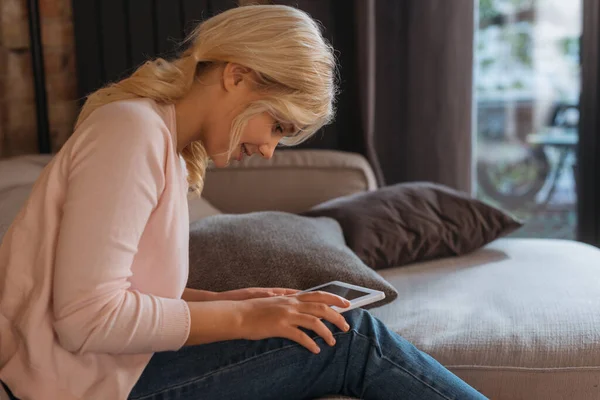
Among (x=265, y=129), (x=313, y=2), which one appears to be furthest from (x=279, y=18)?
(x=313, y=2)

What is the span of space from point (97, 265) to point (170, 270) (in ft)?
0.54

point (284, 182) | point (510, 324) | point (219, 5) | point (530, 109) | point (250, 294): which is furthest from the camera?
point (530, 109)

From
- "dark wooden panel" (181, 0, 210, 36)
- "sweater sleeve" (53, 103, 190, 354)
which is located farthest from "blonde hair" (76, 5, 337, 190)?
"dark wooden panel" (181, 0, 210, 36)

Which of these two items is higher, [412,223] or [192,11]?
[192,11]

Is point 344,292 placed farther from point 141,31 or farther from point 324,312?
point 141,31

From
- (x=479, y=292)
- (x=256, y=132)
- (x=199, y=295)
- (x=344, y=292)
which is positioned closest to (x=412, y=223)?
(x=479, y=292)

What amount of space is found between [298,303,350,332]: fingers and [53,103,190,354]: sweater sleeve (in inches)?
7.3

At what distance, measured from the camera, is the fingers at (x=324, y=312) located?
1.11 m

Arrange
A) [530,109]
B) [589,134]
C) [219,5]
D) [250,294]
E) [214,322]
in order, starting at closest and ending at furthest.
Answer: [214,322] → [250,294] → [219,5] → [589,134] → [530,109]

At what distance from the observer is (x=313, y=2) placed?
2588mm

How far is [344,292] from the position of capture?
133cm

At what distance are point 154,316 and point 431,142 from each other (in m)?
1.83

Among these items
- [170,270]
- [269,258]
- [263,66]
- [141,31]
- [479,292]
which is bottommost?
[479,292]

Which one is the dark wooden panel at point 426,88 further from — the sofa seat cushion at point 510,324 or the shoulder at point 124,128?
the shoulder at point 124,128
